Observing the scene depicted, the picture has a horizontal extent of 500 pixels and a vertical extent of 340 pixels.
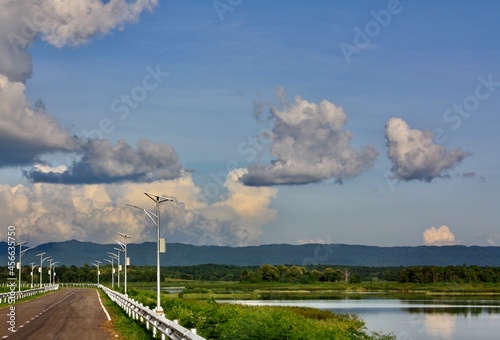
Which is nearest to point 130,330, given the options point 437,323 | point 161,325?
point 161,325

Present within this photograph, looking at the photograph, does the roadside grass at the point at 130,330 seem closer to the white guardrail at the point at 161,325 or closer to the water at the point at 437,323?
the white guardrail at the point at 161,325

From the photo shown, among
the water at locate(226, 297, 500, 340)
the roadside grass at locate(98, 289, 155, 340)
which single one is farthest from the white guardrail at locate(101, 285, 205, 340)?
the water at locate(226, 297, 500, 340)

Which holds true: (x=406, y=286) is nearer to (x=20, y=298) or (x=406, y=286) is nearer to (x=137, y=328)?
(x=20, y=298)

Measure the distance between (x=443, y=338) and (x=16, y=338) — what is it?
35.0 m

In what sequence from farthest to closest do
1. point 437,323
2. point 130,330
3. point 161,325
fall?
point 437,323, point 130,330, point 161,325

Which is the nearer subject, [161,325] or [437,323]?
[161,325]

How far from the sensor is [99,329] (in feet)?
118

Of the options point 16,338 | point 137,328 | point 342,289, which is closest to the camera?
point 16,338

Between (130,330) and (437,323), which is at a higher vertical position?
(130,330)

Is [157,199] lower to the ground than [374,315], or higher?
higher

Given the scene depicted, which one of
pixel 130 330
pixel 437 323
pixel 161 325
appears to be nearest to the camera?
pixel 161 325

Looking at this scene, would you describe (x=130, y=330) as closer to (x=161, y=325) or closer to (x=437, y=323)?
(x=161, y=325)

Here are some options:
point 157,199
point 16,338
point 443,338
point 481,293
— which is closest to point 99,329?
point 16,338

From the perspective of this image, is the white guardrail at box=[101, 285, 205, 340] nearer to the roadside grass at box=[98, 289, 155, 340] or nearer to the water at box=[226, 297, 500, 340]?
the roadside grass at box=[98, 289, 155, 340]
